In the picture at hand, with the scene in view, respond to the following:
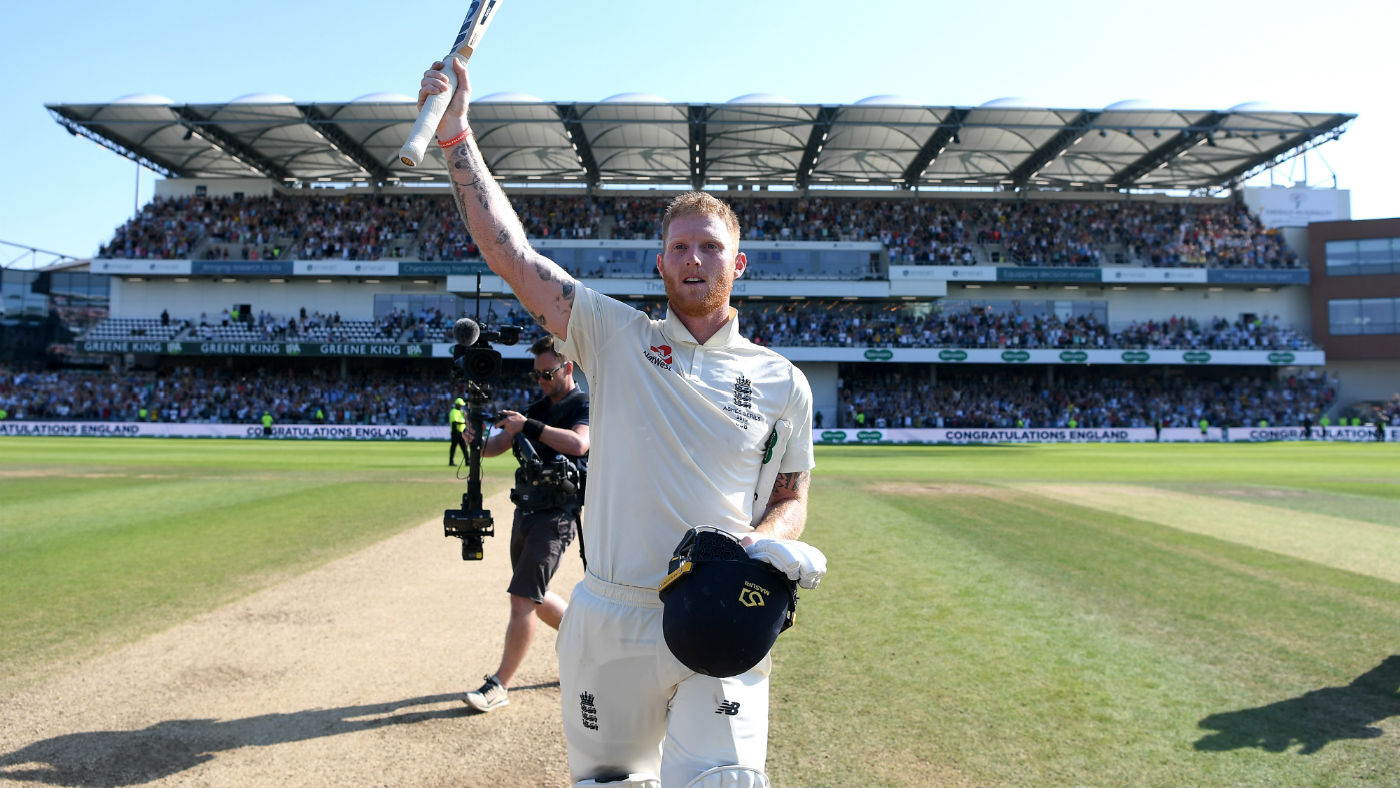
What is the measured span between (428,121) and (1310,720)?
5.65 metres

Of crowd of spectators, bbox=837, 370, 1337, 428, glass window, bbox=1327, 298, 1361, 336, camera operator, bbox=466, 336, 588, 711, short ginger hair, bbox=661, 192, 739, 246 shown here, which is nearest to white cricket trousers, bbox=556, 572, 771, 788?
short ginger hair, bbox=661, 192, 739, 246

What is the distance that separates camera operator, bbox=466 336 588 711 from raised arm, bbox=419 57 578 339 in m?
2.41

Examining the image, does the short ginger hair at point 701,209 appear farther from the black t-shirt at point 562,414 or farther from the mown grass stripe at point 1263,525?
the mown grass stripe at point 1263,525

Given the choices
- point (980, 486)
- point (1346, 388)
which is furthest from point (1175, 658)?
point (1346, 388)

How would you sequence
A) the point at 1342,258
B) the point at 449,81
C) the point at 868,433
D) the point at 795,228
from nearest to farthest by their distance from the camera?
the point at 449,81
the point at 868,433
the point at 1342,258
the point at 795,228

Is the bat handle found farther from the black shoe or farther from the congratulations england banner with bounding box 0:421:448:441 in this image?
the congratulations england banner with bounding box 0:421:448:441

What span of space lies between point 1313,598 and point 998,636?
3.57 m

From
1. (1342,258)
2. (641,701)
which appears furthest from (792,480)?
(1342,258)

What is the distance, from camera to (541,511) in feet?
18.0

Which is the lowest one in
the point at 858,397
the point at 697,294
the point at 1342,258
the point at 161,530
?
the point at 161,530

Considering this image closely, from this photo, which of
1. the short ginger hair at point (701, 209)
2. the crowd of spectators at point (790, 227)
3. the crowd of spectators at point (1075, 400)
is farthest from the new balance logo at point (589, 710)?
the crowd of spectators at point (790, 227)

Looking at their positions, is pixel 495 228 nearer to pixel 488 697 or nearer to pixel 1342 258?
pixel 488 697

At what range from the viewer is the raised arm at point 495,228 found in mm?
2654

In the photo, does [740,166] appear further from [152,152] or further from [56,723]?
[56,723]
